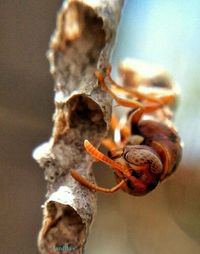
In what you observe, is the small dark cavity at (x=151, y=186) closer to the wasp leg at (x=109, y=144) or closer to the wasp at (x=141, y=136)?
the wasp at (x=141, y=136)

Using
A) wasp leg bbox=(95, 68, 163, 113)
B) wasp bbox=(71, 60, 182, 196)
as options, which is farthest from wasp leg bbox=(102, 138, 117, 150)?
wasp leg bbox=(95, 68, 163, 113)

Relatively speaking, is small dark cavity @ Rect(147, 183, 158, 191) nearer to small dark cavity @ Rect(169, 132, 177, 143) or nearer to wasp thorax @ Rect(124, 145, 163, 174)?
wasp thorax @ Rect(124, 145, 163, 174)

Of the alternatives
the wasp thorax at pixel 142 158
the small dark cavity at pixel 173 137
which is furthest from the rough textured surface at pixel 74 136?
the small dark cavity at pixel 173 137

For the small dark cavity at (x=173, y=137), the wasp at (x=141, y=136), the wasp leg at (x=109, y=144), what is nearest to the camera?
the wasp at (x=141, y=136)

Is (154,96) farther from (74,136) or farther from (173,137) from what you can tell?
(74,136)

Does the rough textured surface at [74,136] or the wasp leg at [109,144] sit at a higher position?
the rough textured surface at [74,136]
